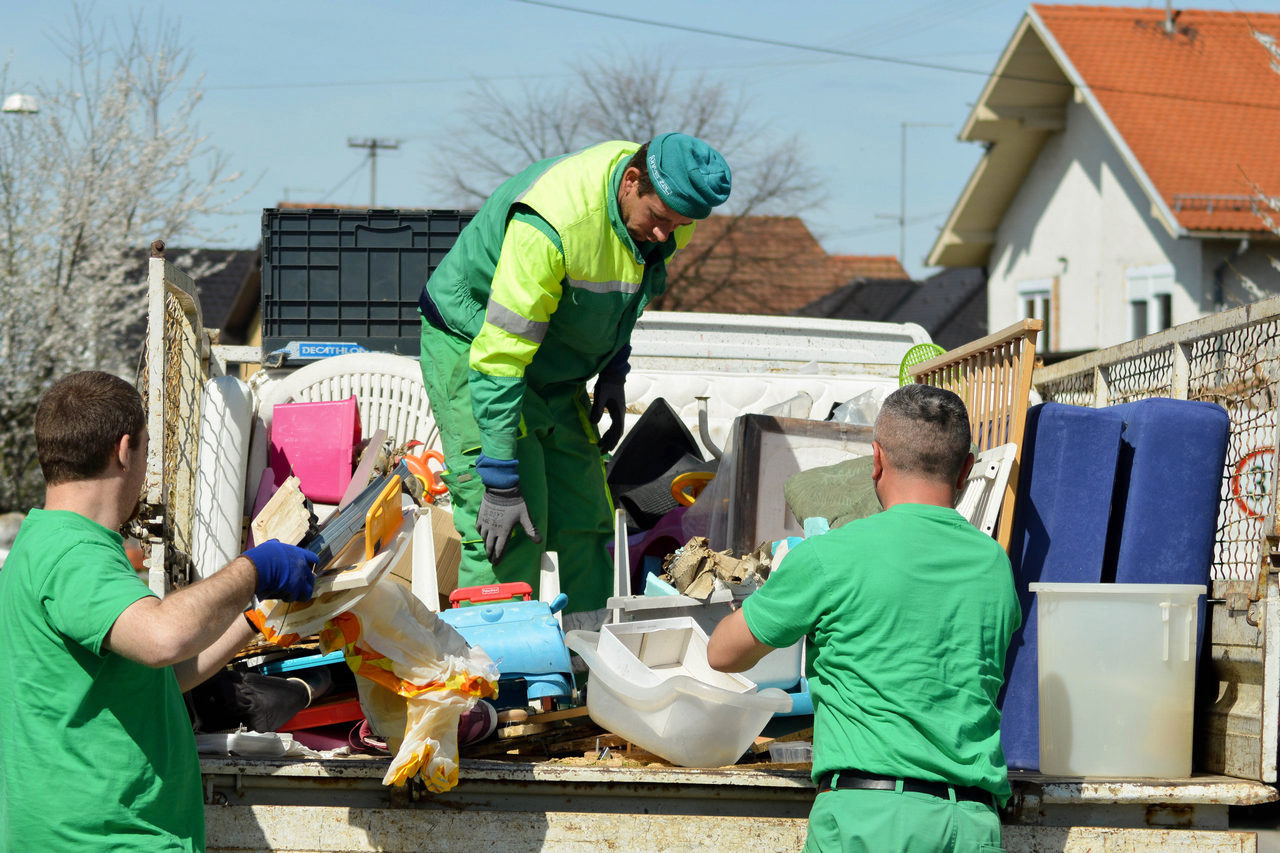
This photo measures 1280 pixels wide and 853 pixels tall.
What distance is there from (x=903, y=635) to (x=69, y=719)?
1.45 meters

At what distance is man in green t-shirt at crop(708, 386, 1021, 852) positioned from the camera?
2.31 meters

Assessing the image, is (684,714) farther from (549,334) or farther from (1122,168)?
(1122,168)

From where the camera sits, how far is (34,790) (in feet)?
7.30

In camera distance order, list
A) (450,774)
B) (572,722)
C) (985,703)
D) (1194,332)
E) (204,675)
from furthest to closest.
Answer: (1194,332)
(572,722)
(450,774)
(204,675)
(985,703)

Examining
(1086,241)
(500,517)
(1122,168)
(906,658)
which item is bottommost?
(906,658)

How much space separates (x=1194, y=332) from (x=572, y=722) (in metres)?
1.96

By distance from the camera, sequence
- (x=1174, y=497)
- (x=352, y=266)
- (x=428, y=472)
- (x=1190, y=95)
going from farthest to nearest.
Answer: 1. (x=1190, y=95)
2. (x=352, y=266)
3. (x=428, y=472)
4. (x=1174, y=497)

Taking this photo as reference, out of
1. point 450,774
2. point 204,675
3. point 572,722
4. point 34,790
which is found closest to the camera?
point 34,790

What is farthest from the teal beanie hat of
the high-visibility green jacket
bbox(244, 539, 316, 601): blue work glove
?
bbox(244, 539, 316, 601): blue work glove

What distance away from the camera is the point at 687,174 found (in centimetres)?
358

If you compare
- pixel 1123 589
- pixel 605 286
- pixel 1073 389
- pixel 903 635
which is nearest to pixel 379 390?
pixel 605 286

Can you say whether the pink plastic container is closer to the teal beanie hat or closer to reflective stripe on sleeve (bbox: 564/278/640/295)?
reflective stripe on sleeve (bbox: 564/278/640/295)

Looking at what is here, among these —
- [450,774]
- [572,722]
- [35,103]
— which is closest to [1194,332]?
[572,722]

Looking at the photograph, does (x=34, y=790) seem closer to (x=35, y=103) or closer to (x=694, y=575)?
(x=694, y=575)
